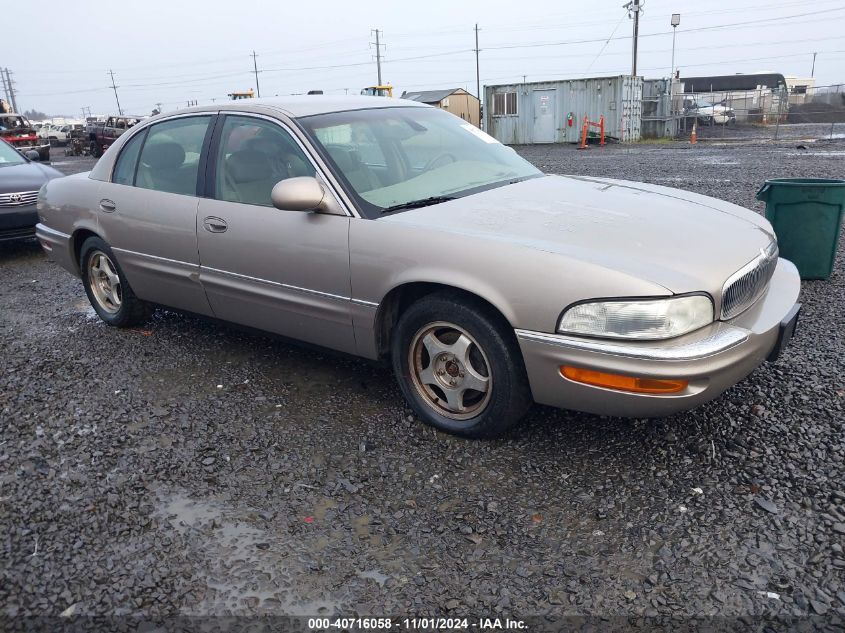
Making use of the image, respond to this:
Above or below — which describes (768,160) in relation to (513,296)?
below

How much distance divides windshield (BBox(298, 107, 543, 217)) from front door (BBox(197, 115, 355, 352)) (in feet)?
0.66

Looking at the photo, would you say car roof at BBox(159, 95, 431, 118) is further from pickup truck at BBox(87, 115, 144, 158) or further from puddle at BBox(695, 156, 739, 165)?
pickup truck at BBox(87, 115, 144, 158)

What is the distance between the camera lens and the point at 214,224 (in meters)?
3.96

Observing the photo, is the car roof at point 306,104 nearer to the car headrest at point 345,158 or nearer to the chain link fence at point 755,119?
the car headrest at point 345,158

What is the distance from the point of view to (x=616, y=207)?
3.43 m

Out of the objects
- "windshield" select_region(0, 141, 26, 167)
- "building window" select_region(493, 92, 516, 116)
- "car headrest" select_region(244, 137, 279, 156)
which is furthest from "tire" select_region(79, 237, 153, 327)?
"building window" select_region(493, 92, 516, 116)

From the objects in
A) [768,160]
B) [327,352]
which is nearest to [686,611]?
[327,352]

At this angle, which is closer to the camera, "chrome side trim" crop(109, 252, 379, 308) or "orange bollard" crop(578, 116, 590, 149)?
"chrome side trim" crop(109, 252, 379, 308)

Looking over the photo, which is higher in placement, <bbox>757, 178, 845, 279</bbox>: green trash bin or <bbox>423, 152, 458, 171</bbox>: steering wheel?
<bbox>423, 152, 458, 171</bbox>: steering wheel

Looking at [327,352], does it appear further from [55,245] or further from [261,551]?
[55,245]

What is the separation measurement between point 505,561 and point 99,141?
98.5 ft

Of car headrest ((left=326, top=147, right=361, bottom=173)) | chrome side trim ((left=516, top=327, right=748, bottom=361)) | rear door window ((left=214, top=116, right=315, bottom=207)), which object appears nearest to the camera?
chrome side trim ((left=516, top=327, right=748, bottom=361))

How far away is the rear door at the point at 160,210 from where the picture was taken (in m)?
4.18

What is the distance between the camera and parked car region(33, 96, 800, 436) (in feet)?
8.98
